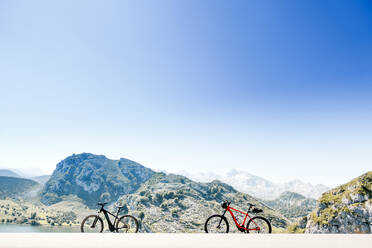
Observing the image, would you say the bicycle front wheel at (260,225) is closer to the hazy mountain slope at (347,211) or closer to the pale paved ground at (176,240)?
the pale paved ground at (176,240)

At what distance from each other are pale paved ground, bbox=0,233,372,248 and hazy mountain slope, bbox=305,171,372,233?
138 metres

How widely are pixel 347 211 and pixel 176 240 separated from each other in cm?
14780

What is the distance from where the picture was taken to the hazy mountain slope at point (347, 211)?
379 ft

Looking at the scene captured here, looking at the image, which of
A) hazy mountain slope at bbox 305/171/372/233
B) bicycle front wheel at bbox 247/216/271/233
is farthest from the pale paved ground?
hazy mountain slope at bbox 305/171/372/233

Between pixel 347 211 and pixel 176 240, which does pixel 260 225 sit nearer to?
pixel 176 240

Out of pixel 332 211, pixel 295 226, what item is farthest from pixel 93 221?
pixel 295 226

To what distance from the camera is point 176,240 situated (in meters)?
7.32

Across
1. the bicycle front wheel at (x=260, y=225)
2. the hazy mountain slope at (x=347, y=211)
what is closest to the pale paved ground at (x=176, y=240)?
the bicycle front wheel at (x=260, y=225)

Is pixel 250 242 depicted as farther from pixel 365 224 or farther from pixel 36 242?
pixel 365 224

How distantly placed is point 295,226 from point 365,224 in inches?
1643

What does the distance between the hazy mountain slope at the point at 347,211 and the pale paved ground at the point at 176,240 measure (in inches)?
5436

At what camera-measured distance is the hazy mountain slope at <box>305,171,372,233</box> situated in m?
115

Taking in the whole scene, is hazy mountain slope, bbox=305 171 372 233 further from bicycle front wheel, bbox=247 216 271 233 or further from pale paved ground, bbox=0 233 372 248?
pale paved ground, bbox=0 233 372 248

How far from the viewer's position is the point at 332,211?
12344 cm
